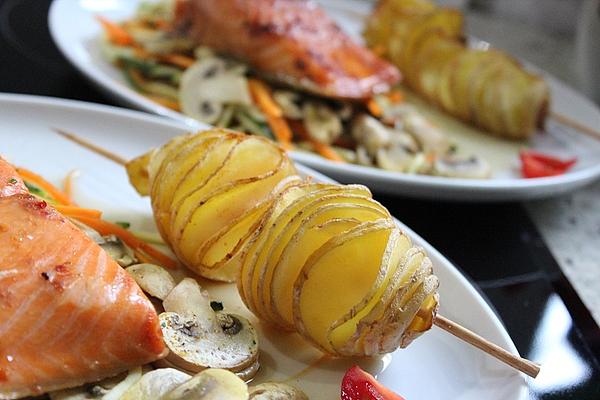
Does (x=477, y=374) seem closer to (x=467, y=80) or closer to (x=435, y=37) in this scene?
(x=467, y=80)

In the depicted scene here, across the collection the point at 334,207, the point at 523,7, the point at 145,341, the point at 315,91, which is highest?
the point at 334,207

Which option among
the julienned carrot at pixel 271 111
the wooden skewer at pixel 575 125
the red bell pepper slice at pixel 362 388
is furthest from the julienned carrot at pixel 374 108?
the red bell pepper slice at pixel 362 388

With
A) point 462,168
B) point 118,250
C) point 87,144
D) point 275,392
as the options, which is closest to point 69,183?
point 87,144

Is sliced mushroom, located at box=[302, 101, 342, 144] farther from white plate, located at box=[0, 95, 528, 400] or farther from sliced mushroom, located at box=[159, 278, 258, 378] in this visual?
sliced mushroom, located at box=[159, 278, 258, 378]

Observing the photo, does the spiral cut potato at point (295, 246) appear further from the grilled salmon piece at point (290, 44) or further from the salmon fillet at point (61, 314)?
the grilled salmon piece at point (290, 44)

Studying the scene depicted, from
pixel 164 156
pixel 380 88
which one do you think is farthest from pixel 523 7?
pixel 164 156

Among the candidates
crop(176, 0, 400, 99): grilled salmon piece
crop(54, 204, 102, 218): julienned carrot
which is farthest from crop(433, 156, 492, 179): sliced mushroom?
crop(54, 204, 102, 218): julienned carrot
